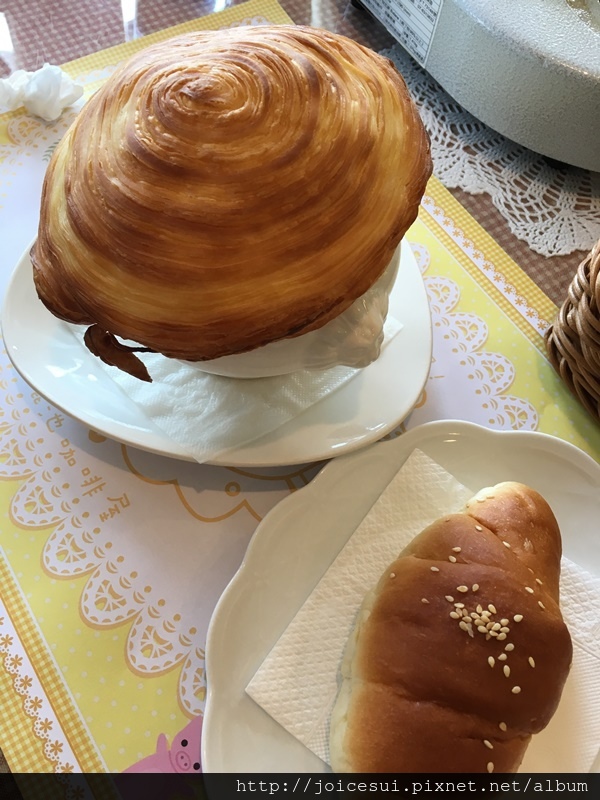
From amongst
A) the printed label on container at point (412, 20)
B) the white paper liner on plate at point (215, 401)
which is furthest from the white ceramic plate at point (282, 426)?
the printed label on container at point (412, 20)

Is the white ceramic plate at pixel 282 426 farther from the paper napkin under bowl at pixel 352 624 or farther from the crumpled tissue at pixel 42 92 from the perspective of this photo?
the crumpled tissue at pixel 42 92

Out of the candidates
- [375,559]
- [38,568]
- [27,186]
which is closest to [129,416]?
[38,568]

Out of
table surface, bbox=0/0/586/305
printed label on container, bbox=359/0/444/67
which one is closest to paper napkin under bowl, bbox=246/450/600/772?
printed label on container, bbox=359/0/444/67

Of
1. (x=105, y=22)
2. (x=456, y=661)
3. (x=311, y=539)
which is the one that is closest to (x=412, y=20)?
(x=105, y=22)

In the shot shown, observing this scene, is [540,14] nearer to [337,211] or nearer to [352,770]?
[337,211]

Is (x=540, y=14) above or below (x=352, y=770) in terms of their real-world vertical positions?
above

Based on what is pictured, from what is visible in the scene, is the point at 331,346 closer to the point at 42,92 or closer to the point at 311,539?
the point at 311,539

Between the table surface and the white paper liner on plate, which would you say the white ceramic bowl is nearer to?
the white paper liner on plate
